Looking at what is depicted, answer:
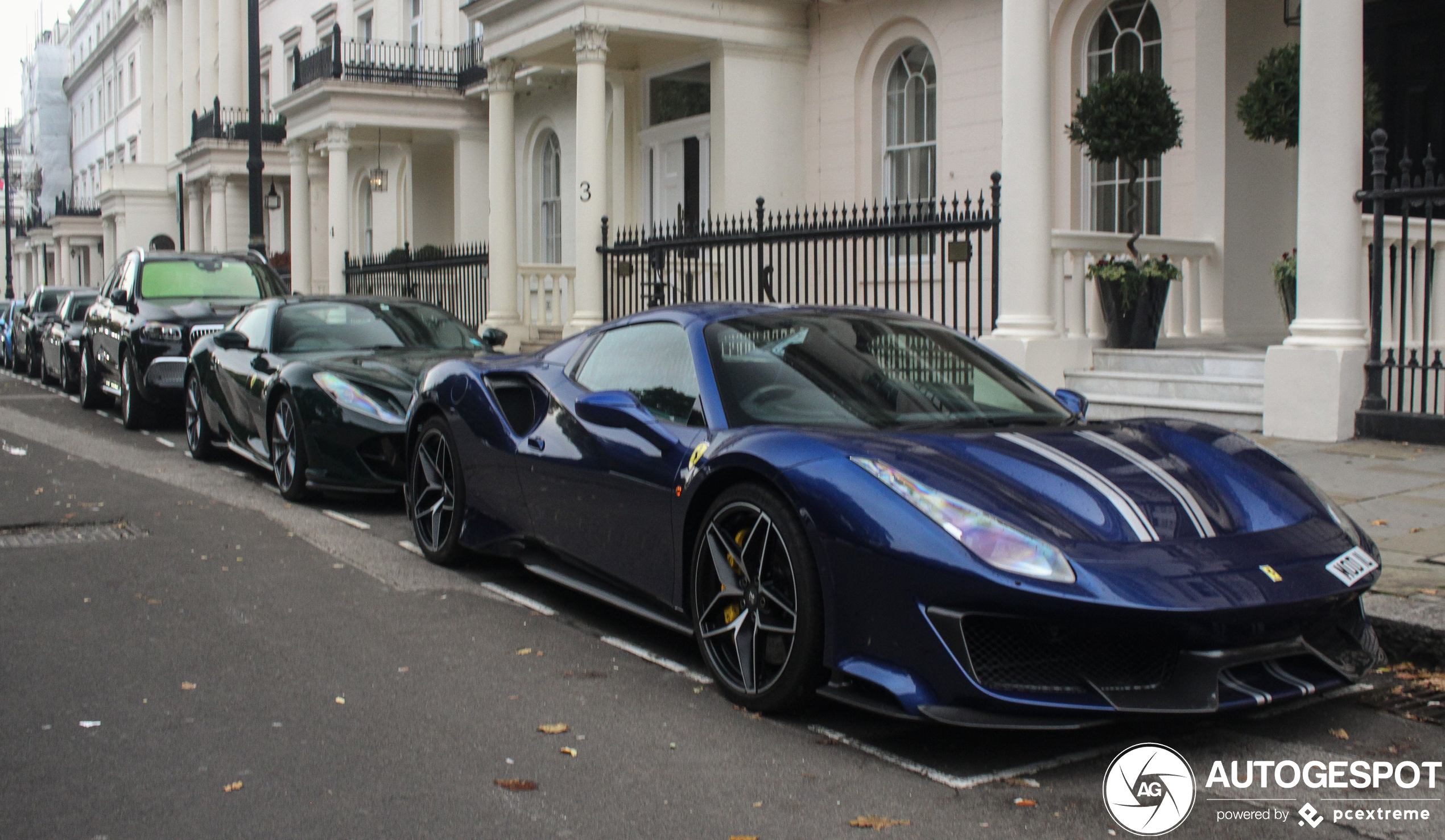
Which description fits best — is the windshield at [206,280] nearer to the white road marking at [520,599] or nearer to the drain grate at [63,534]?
the drain grate at [63,534]

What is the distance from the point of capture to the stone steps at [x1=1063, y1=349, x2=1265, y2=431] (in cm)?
1047

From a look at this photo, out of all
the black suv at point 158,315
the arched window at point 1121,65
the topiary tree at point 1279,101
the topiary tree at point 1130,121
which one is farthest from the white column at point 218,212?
the topiary tree at point 1279,101

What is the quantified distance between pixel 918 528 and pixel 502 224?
16149 millimetres

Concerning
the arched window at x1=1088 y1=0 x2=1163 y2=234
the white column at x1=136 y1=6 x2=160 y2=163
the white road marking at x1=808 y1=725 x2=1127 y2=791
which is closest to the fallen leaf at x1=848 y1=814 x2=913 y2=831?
the white road marking at x1=808 y1=725 x2=1127 y2=791

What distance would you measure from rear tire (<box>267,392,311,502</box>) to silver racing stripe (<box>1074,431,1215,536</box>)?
5591 millimetres

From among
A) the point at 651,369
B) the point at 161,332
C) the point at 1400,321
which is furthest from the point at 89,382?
the point at 1400,321

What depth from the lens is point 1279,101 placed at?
1184 cm

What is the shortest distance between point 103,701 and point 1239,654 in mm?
3580

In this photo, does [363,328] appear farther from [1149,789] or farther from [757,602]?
[1149,789]

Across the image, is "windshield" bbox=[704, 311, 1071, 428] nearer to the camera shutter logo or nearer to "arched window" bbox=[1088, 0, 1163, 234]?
the camera shutter logo

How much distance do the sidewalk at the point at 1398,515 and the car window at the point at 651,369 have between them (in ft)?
8.92

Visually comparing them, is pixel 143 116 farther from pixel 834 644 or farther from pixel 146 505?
pixel 834 644

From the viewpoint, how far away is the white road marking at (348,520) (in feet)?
26.2

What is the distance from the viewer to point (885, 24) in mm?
17219
